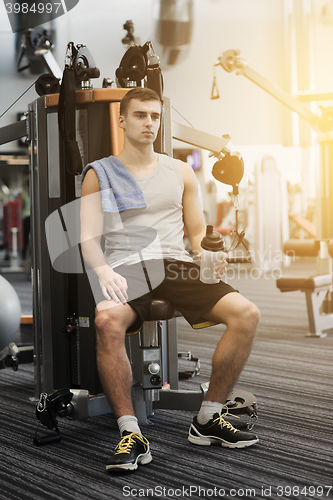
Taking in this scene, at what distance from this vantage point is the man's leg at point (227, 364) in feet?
5.33

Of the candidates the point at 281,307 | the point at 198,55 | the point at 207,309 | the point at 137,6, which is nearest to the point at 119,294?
the point at 207,309

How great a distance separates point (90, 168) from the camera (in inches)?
69.9

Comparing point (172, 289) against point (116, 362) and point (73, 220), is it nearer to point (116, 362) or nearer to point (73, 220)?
point (116, 362)

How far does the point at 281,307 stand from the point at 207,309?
327 cm

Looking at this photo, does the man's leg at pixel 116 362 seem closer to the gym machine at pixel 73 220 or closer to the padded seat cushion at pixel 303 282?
the gym machine at pixel 73 220

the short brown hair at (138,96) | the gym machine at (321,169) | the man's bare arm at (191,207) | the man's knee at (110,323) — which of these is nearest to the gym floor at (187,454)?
the man's knee at (110,323)

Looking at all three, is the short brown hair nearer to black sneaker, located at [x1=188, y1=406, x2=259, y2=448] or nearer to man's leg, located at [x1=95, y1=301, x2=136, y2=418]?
man's leg, located at [x1=95, y1=301, x2=136, y2=418]

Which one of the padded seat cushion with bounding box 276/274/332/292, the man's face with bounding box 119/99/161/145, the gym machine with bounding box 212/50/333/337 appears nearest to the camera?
the man's face with bounding box 119/99/161/145

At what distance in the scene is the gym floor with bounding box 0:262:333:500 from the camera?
4.49 ft

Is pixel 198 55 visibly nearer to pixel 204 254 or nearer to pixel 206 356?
pixel 206 356

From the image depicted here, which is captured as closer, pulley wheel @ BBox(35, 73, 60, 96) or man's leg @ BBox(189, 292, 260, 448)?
man's leg @ BBox(189, 292, 260, 448)

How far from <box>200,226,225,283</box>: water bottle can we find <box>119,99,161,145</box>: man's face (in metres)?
0.41

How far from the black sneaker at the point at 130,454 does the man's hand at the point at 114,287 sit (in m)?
0.41

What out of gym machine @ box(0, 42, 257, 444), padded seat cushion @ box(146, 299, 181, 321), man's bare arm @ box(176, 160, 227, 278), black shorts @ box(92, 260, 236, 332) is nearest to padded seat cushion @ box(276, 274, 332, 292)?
gym machine @ box(0, 42, 257, 444)
